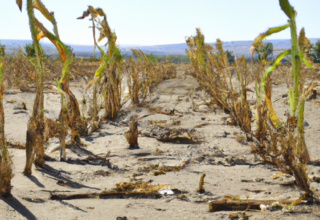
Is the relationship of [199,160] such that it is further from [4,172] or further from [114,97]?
[114,97]

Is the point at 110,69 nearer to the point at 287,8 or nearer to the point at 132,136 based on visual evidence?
the point at 132,136

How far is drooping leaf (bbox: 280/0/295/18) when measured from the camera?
51.0 inches

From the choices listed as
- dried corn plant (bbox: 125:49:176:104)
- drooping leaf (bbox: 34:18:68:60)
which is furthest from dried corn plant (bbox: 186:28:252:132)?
drooping leaf (bbox: 34:18:68:60)

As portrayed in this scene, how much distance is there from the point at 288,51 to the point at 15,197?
1.48m

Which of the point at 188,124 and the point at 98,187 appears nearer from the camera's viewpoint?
the point at 98,187

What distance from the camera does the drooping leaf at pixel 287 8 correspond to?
1.30m

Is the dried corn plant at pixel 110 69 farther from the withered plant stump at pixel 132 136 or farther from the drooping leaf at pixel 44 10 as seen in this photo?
the drooping leaf at pixel 44 10

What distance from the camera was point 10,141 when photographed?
2.65 meters

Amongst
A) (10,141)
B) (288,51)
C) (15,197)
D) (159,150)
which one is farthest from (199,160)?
(10,141)

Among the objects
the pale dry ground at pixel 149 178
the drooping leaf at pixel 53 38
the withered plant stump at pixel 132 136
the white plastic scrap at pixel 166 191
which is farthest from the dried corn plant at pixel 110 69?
the white plastic scrap at pixel 166 191

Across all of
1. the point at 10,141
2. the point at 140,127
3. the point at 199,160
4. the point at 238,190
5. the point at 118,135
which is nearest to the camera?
the point at 238,190

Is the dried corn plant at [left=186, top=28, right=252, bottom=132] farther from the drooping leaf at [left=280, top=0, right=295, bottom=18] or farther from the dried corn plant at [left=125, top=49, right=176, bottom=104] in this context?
the drooping leaf at [left=280, top=0, right=295, bottom=18]

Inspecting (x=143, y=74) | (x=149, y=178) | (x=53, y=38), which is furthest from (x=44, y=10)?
(x=143, y=74)

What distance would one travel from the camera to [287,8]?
1.30 m
